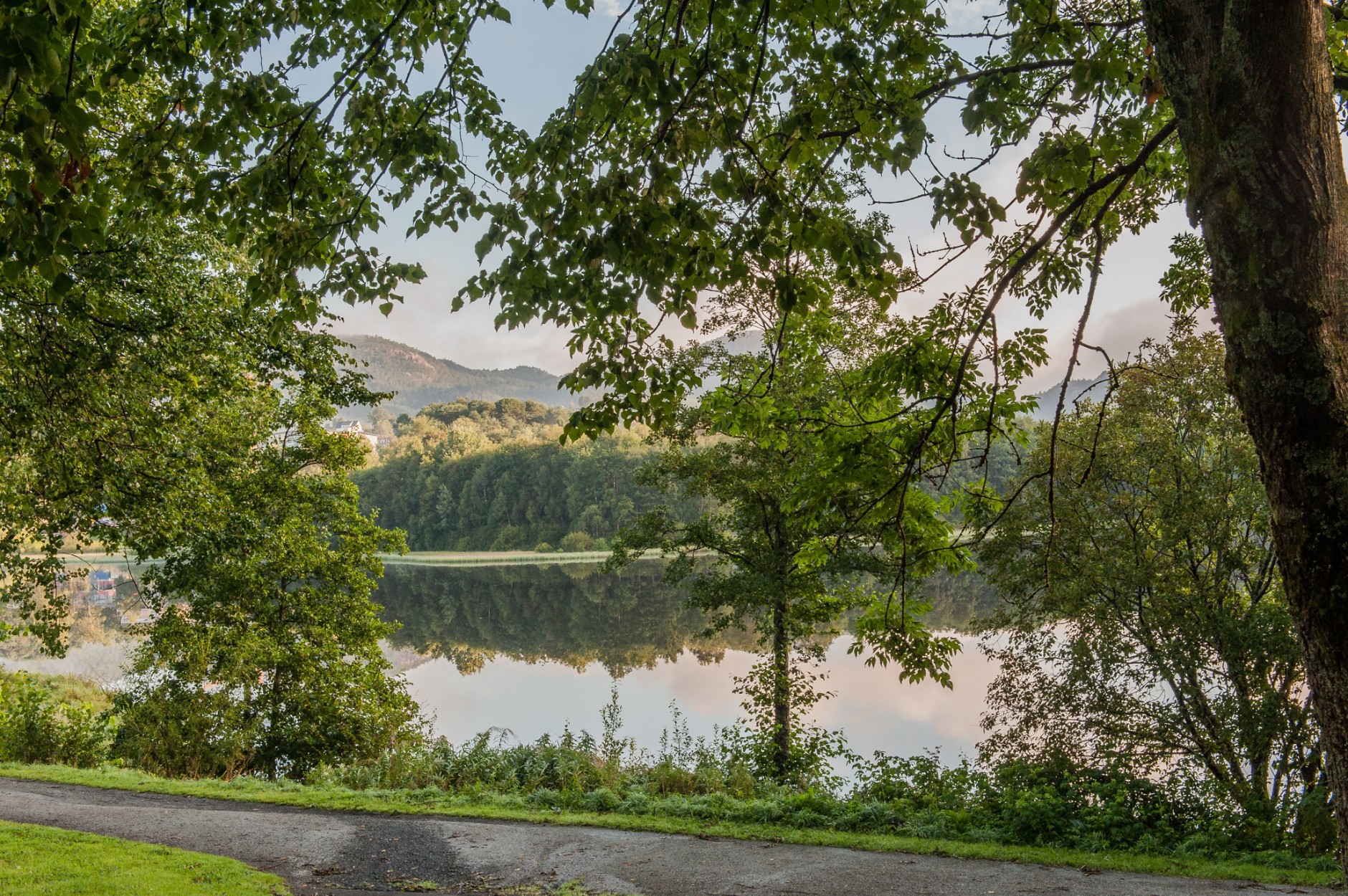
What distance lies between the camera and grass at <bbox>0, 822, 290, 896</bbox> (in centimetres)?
523

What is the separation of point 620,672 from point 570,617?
12.4m

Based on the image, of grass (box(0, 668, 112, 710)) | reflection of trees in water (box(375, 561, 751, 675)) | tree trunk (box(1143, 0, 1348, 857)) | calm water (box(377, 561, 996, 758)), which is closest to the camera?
tree trunk (box(1143, 0, 1348, 857))

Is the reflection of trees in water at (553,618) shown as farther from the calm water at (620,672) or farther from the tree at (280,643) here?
the tree at (280,643)

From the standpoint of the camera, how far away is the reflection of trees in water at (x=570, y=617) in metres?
30.4

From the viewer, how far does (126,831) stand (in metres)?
7.54

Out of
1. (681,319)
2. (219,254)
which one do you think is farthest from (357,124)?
(219,254)

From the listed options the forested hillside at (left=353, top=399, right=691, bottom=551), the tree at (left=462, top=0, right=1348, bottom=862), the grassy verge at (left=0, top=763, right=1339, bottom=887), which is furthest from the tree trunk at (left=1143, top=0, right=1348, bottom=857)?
the forested hillside at (left=353, top=399, right=691, bottom=551)

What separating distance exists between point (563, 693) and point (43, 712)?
1543 cm

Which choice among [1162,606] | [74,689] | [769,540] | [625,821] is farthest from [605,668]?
[1162,606]

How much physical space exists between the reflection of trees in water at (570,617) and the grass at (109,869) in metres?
9.92

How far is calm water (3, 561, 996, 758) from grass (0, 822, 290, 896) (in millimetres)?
8868

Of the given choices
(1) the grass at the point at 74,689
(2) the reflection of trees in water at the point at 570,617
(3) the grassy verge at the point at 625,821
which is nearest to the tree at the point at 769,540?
(2) the reflection of trees in water at the point at 570,617

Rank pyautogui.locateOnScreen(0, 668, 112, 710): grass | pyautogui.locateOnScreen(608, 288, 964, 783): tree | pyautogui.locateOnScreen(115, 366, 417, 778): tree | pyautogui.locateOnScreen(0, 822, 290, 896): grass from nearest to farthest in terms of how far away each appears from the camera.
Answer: pyautogui.locateOnScreen(0, 822, 290, 896): grass < pyautogui.locateOnScreen(608, 288, 964, 783): tree < pyautogui.locateOnScreen(115, 366, 417, 778): tree < pyautogui.locateOnScreen(0, 668, 112, 710): grass

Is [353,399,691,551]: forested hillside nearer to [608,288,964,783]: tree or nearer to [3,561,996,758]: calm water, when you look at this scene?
[3,561,996,758]: calm water
